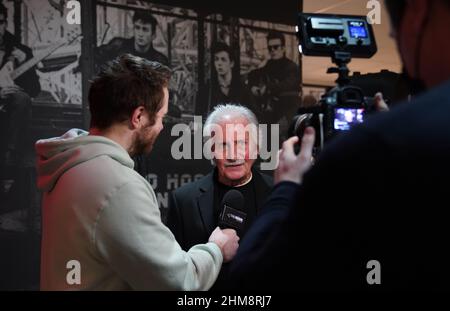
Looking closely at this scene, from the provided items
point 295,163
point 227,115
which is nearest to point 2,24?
point 227,115

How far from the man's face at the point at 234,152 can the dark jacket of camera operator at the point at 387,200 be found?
1.64 m

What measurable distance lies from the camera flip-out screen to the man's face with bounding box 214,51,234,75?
1.90 metres

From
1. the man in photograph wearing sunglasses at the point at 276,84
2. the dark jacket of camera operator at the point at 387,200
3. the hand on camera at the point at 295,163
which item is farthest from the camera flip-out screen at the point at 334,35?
the man in photograph wearing sunglasses at the point at 276,84

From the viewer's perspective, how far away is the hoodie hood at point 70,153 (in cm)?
142

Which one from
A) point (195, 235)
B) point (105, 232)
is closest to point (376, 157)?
point (105, 232)

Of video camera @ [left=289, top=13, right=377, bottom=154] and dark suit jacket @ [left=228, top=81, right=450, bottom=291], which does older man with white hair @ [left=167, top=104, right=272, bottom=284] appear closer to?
video camera @ [left=289, top=13, right=377, bottom=154]

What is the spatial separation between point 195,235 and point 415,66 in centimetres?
169

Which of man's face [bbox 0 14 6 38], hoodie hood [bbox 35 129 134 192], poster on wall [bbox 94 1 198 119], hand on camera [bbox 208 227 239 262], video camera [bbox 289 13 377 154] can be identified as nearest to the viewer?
video camera [bbox 289 13 377 154]

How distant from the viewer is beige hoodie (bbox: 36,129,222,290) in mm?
1307

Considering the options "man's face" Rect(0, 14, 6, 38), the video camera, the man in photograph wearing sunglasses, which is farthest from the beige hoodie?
the man in photograph wearing sunglasses

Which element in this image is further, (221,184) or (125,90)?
(221,184)

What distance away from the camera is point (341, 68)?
4.01 ft

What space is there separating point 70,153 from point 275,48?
221cm

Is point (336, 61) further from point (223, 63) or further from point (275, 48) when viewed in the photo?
point (275, 48)
